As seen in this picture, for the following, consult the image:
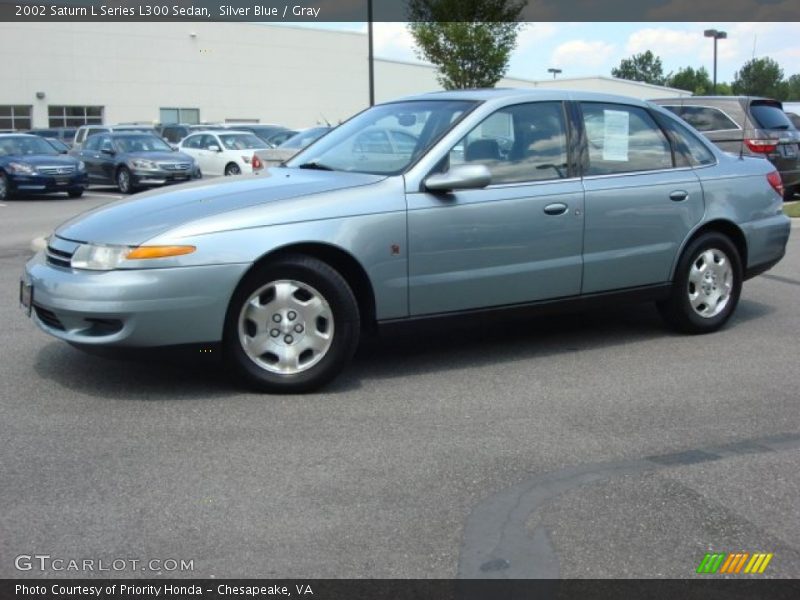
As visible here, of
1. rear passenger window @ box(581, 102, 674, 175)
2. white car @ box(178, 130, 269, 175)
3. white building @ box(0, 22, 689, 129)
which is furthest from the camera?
white building @ box(0, 22, 689, 129)

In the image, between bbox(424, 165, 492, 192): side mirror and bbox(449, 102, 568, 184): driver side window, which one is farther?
bbox(449, 102, 568, 184): driver side window

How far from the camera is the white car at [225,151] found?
25391 mm

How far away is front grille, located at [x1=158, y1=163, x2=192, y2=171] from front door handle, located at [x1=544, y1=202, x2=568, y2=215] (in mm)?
17048

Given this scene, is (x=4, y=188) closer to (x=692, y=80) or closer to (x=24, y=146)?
(x=24, y=146)

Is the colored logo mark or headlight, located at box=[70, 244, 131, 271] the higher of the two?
headlight, located at box=[70, 244, 131, 271]

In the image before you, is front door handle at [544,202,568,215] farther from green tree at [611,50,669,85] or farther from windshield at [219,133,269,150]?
green tree at [611,50,669,85]

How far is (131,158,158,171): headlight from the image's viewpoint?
22.0 meters

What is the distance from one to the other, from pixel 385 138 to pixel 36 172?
16260 millimetres

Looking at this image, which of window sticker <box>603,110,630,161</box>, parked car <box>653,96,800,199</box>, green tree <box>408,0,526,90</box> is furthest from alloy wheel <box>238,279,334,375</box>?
green tree <box>408,0,526,90</box>

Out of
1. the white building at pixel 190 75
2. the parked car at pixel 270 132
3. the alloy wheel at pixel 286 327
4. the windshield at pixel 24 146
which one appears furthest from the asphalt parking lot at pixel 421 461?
the white building at pixel 190 75

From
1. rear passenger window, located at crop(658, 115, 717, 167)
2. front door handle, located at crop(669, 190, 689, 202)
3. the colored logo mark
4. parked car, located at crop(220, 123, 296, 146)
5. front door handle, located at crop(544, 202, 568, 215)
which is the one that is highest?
parked car, located at crop(220, 123, 296, 146)

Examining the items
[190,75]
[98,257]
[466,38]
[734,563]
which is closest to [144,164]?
[466,38]

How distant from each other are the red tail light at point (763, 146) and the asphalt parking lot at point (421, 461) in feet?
30.2

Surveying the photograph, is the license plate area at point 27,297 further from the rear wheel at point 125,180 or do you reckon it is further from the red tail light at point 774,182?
the rear wheel at point 125,180
